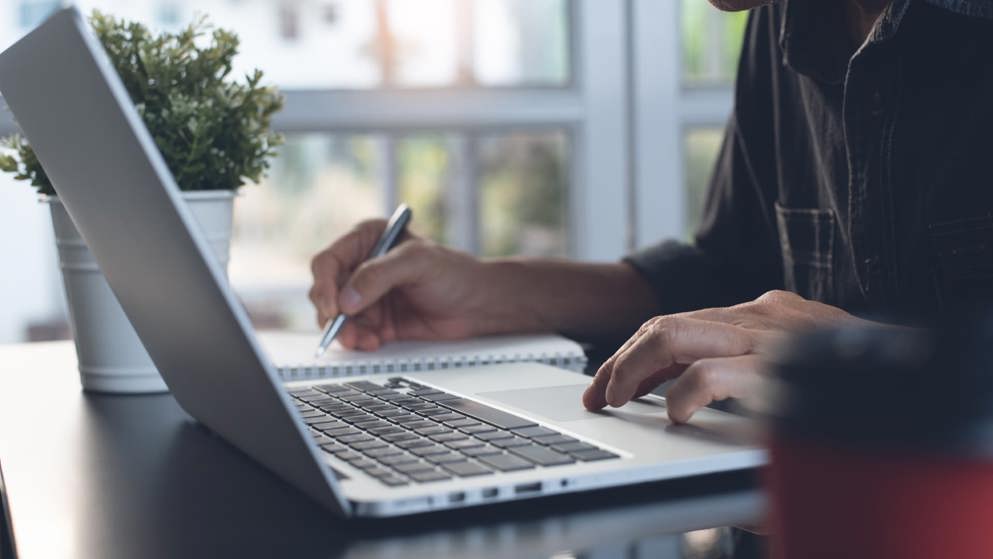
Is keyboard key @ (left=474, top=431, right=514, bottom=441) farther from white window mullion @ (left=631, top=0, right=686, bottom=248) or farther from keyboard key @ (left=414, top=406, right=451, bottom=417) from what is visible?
white window mullion @ (left=631, top=0, right=686, bottom=248)

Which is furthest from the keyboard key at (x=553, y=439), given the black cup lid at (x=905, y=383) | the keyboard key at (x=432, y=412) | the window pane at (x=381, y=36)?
the window pane at (x=381, y=36)

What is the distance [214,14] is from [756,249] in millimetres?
1202

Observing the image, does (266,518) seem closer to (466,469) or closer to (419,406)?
(466,469)

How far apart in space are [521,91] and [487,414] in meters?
1.60

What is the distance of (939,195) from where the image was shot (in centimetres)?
103

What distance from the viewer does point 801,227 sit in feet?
4.14

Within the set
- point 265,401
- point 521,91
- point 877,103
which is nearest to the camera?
point 265,401

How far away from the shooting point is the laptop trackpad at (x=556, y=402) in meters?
0.71

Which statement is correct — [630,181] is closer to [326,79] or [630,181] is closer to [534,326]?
[326,79]

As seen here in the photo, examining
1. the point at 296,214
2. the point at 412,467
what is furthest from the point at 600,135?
the point at 412,467

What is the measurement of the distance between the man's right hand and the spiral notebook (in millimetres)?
37

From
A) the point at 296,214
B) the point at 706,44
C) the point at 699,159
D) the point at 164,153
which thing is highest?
the point at 706,44

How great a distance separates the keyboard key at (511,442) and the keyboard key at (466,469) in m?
0.04

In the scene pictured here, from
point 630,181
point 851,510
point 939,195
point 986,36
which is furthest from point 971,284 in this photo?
point 630,181
